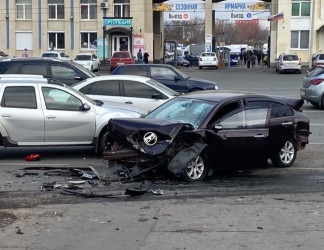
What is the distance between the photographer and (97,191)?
8.81 m

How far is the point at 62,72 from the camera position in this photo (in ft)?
60.9

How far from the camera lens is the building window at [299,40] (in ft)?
188

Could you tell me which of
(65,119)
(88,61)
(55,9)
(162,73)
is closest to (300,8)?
(88,61)

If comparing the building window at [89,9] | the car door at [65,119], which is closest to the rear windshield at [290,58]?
the building window at [89,9]

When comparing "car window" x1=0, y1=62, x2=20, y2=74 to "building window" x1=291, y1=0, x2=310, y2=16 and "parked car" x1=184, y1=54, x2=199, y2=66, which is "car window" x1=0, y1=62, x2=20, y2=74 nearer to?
"building window" x1=291, y1=0, x2=310, y2=16

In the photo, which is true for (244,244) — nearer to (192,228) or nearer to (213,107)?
(192,228)

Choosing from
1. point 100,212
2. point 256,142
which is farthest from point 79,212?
point 256,142

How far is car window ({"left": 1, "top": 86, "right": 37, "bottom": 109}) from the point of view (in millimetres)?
11562

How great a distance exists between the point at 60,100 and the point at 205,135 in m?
3.57

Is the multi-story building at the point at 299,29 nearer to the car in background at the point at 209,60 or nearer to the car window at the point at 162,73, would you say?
the car in background at the point at 209,60

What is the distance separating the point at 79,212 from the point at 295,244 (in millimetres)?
2783

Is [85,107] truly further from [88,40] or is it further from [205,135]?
[88,40]

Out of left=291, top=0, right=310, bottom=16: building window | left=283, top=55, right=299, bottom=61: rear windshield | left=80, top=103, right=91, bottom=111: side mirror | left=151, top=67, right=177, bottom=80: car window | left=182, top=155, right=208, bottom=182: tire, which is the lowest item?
left=182, top=155, right=208, bottom=182: tire

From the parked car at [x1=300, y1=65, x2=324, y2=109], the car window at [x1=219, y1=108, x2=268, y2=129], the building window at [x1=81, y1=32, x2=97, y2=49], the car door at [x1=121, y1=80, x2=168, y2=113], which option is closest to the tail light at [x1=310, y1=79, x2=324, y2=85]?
the parked car at [x1=300, y1=65, x2=324, y2=109]
